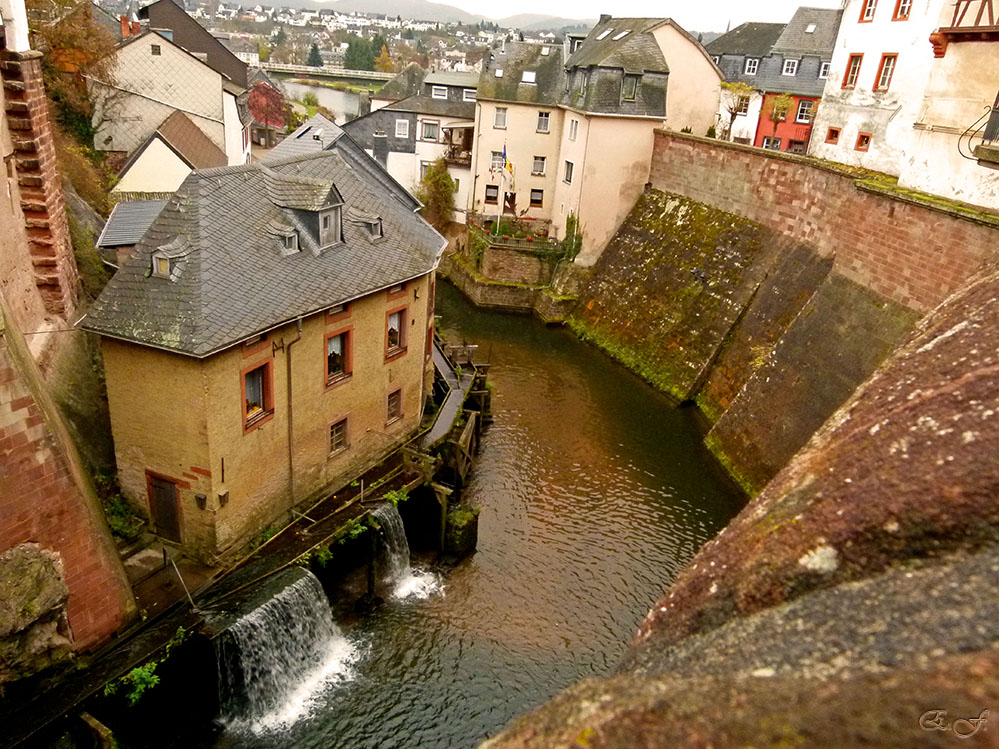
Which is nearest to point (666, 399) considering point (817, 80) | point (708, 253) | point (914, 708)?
point (708, 253)

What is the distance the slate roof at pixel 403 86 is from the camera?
56938 millimetres

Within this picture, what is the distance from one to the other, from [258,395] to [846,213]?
2172 cm

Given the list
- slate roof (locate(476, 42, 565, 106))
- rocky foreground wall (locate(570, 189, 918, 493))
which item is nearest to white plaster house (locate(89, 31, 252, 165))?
slate roof (locate(476, 42, 565, 106))

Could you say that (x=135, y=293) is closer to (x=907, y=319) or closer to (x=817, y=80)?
(x=907, y=319)

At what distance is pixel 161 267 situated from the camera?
48.5ft

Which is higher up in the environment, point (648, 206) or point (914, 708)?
point (914, 708)

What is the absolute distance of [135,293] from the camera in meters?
14.8

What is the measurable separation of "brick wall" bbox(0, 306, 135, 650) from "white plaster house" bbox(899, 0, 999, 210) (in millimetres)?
21964

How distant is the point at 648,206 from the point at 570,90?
7871 millimetres

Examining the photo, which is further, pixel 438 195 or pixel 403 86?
pixel 403 86

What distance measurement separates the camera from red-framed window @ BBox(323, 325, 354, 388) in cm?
1794

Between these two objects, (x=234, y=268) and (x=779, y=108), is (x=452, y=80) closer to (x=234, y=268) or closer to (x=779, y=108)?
(x=779, y=108)

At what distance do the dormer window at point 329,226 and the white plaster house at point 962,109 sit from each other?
1646 cm

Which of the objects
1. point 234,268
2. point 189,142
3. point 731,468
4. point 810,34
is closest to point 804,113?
point 810,34
